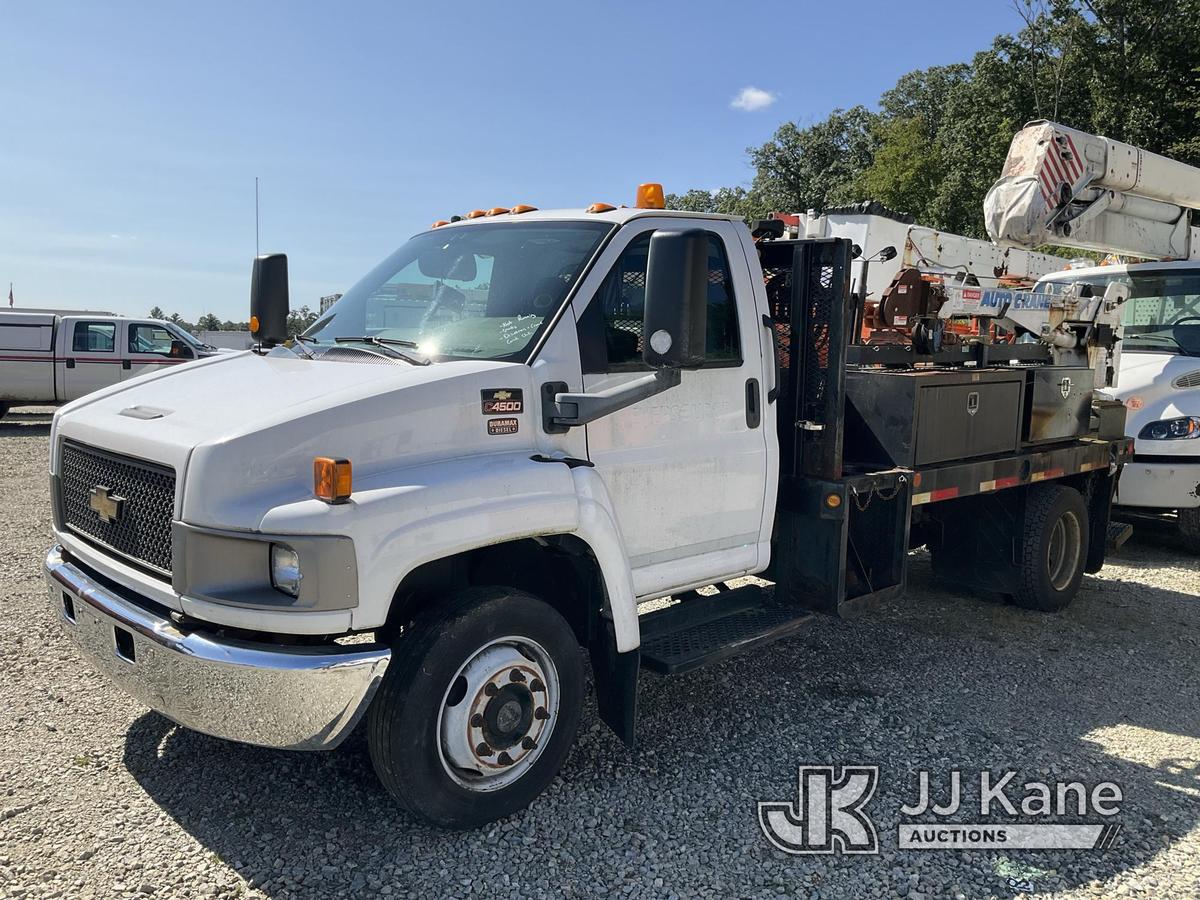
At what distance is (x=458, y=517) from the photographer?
2982 mm

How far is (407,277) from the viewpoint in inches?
158

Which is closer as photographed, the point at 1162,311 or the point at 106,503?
the point at 106,503

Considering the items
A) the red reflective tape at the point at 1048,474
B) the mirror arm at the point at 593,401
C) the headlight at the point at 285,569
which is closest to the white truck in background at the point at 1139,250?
the red reflective tape at the point at 1048,474

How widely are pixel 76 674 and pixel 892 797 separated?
3837 mm

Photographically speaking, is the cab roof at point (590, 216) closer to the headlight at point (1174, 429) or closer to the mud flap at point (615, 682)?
the mud flap at point (615, 682)

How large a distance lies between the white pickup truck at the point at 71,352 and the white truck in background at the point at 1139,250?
12.7 metres

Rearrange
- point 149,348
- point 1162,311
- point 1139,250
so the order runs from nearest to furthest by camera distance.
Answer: point 1162,311
point 1139,250
point 149,348

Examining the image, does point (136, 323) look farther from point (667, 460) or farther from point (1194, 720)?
point (1194, 720)

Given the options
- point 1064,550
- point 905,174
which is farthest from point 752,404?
point 905,174

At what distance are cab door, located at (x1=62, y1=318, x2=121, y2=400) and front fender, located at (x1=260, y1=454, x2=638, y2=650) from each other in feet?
50.4

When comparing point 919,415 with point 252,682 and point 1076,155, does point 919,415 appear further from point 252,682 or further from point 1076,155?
point 1076,155

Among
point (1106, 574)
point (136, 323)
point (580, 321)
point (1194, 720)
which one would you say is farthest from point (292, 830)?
point (136, 323)

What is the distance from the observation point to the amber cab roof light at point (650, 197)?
4055mm

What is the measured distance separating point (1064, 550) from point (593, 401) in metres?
4.40
